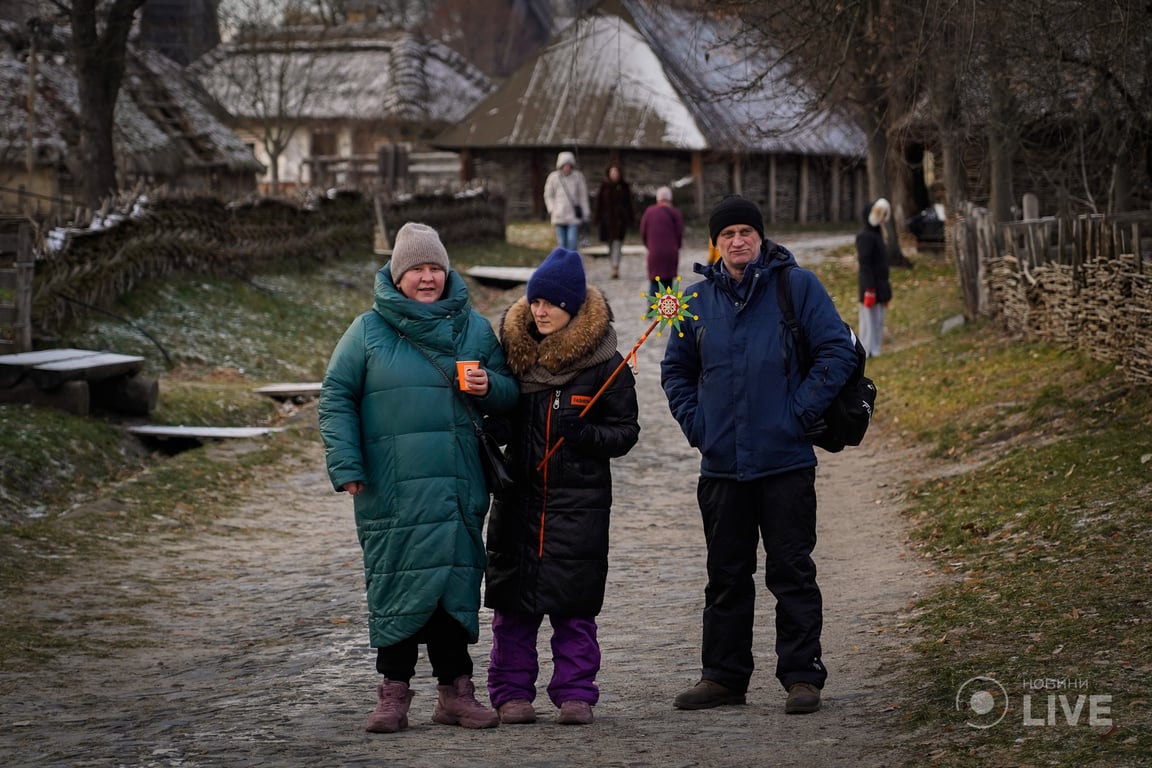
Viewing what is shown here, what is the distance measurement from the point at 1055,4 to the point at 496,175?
120 ft

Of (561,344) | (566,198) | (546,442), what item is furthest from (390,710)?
(566,198)

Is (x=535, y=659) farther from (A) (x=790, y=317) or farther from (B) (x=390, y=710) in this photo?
(A) (x=790, y=317)

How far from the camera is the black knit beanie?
629cm

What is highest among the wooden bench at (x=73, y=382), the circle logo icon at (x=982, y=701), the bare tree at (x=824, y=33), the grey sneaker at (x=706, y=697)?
the bare tree at (x=824, y=33)

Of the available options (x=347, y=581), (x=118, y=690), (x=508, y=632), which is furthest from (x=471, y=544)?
(x=347, y=581)

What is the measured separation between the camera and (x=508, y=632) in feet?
20.3

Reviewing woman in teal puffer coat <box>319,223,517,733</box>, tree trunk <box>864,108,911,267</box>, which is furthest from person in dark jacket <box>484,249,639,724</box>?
tree trunk <box>864,108,911,267</box>

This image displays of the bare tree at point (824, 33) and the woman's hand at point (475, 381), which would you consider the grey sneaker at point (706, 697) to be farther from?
the bare tree at point (824, 33)

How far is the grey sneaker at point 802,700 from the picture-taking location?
19.7 feet

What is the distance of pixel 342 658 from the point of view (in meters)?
7.70

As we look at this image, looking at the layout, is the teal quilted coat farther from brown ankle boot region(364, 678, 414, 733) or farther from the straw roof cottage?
the straw roof cottage

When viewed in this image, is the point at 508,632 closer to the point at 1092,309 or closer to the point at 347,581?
the point at 347,581

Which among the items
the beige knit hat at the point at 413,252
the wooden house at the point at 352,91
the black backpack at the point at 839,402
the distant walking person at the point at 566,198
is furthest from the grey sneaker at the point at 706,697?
the wooden house at the point at 352,91

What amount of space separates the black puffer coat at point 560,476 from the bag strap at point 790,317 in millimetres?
647
